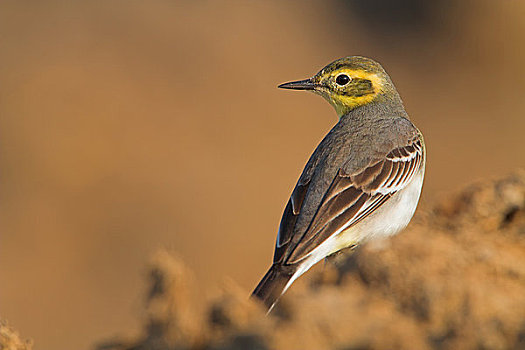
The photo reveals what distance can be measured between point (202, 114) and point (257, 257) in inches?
288

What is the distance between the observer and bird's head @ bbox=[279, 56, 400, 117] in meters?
8.31

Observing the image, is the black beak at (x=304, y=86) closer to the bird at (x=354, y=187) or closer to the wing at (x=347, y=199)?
the bird at (x=354, y=187)

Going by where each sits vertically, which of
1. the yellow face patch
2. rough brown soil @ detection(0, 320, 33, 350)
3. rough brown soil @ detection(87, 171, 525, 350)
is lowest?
rough brown soil @ detection(87, 171, 525, 350)

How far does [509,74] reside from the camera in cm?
2759

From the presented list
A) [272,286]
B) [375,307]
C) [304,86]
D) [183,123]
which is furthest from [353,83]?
[183,123]

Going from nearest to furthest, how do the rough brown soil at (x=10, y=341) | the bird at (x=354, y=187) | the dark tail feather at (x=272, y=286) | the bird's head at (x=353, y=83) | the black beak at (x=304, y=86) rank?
the rough brown soil at (x=10, y=341)
the dark tail feather at (x=272, y=286)
the bird at (x=354, y=187)
the bird's head at (x=353, y=83)
the black beak at (x=304, y=86)

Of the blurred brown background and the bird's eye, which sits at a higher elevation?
the blurred brown background

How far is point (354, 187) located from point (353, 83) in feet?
5.46

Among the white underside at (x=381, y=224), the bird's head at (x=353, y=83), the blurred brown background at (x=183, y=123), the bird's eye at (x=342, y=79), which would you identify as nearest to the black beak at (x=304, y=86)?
the bird's head at (x=353, y=83)

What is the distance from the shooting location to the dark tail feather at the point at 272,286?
5.70m

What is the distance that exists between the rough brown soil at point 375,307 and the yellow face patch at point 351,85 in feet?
10.9

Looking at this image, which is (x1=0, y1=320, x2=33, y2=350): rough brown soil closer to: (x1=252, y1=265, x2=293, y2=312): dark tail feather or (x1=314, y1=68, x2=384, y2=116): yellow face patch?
(x1=252, y1=265, x2=293, y2=312): dark tail feather

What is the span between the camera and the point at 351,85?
27.3 ft

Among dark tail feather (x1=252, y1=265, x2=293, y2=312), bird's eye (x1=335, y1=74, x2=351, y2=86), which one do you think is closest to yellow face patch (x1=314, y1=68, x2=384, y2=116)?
bird's eye (x1=335, y1=74, x2=351, y2=86)
